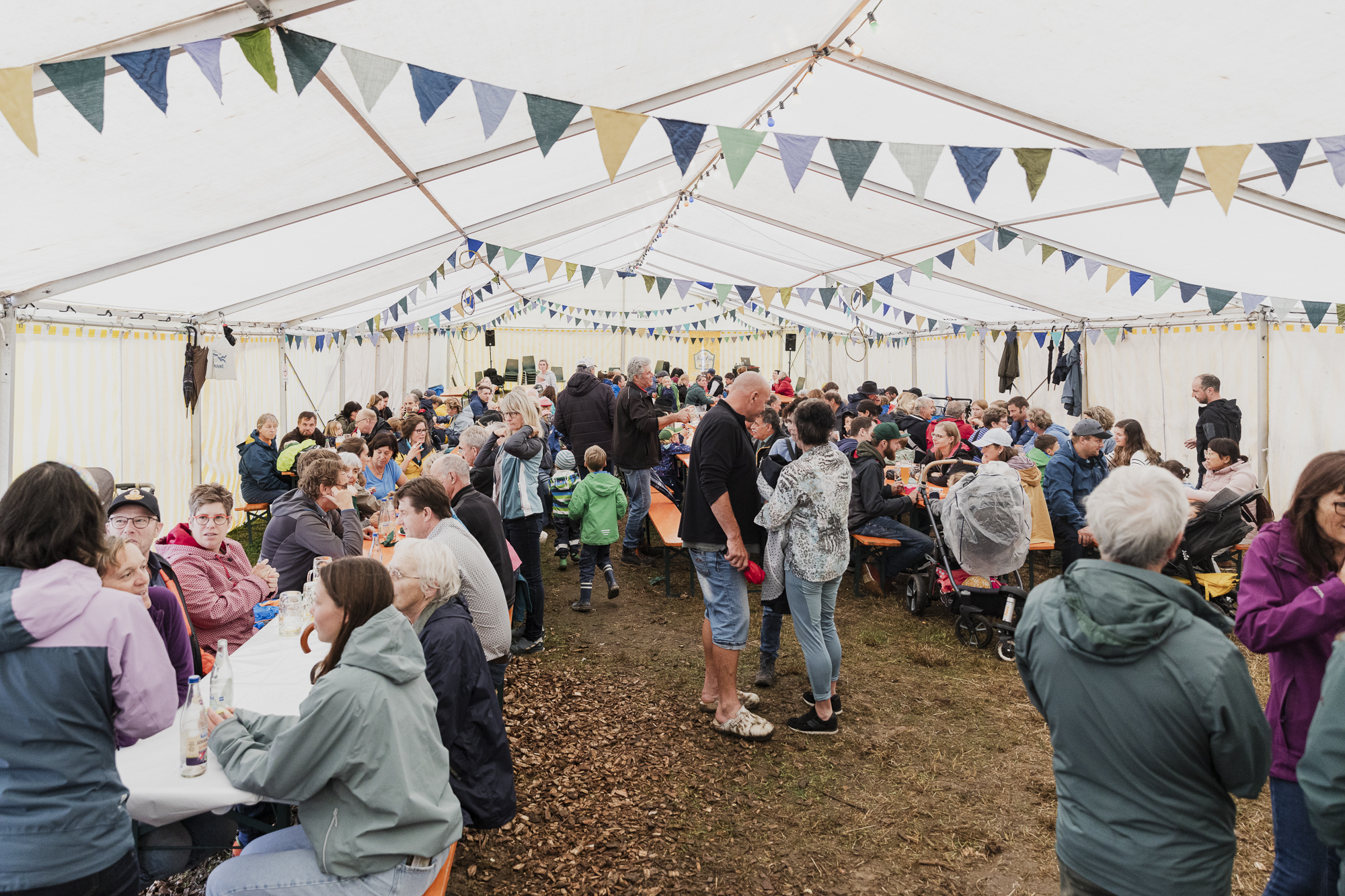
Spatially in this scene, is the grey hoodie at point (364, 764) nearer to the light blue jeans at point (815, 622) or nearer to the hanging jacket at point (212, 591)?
the hanging jacket at point (212, 591)

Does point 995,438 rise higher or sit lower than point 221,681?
higher

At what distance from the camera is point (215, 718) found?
204cm

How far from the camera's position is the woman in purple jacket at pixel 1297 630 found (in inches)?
70.6

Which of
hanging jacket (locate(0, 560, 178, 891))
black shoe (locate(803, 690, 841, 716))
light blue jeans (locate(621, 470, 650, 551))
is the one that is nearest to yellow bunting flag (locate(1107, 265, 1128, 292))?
light blue jeans (locate(621, 470, 650, 551))

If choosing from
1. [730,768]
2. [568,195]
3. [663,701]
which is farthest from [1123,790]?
[568,195]

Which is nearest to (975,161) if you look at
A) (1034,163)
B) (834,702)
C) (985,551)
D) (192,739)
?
(1034,163)

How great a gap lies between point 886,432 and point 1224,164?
3160mm

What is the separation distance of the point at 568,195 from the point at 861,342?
1152 cm

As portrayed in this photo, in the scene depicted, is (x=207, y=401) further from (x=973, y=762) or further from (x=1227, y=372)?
(x=1227, y=372)

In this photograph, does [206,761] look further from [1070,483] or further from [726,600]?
[1070,483]

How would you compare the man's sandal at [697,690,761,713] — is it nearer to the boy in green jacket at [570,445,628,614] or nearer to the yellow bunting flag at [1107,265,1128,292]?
the boy in green jacket at [570,445,628,614]

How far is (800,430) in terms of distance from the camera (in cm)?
356

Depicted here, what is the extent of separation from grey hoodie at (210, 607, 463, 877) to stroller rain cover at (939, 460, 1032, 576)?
3753mm

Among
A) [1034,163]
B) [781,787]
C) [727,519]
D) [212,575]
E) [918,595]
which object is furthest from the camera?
[918,595]
